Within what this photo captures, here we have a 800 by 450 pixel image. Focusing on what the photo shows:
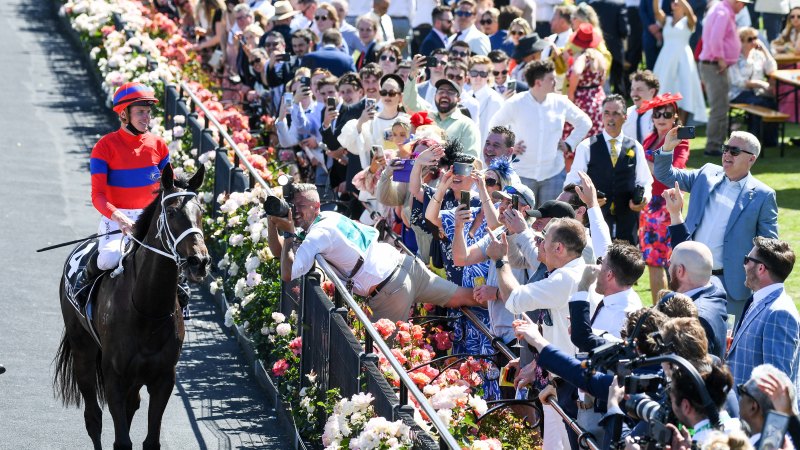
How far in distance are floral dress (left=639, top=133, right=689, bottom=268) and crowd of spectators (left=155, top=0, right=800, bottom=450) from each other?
19 mm

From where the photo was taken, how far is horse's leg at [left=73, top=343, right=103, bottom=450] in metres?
9.69

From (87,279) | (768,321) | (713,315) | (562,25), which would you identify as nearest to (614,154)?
(768,321)

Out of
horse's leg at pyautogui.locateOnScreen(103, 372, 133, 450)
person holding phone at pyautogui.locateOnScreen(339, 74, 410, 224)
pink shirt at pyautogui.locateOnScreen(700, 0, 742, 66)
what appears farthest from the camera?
pink shirt at pyautogui.locateOnScreen(700, 0, 742, 66)

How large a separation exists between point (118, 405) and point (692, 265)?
387 cm

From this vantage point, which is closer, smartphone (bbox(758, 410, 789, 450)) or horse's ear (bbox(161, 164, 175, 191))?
smartphone (bbox(758, 410, 789, 450))

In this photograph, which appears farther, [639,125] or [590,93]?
[590,93]

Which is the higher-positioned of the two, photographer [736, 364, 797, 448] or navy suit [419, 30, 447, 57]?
photographer [736, 364, 797, 448]

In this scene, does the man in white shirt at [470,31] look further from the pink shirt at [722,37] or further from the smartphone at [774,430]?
the smartphone at [774,430]

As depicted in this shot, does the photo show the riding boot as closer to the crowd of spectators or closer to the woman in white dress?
the crowd of spectators

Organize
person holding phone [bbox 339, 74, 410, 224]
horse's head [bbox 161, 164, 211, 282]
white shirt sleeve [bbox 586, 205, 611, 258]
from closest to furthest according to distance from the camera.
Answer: horse's head [bbox 161, 164, 211, 282] < white shirt sleeve [bbox 586, 205, 611, 258] < person holding phone [bbox 339, 74, 410, 224]

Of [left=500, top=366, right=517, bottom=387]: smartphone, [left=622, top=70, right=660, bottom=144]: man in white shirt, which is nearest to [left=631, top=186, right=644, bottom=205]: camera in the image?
[left=622, top=70, right=660, bottom=144]: man in white shirt

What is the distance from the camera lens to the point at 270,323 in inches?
432

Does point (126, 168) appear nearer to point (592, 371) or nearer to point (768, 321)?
point (592, 371)

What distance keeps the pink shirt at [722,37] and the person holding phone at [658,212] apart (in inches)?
214
